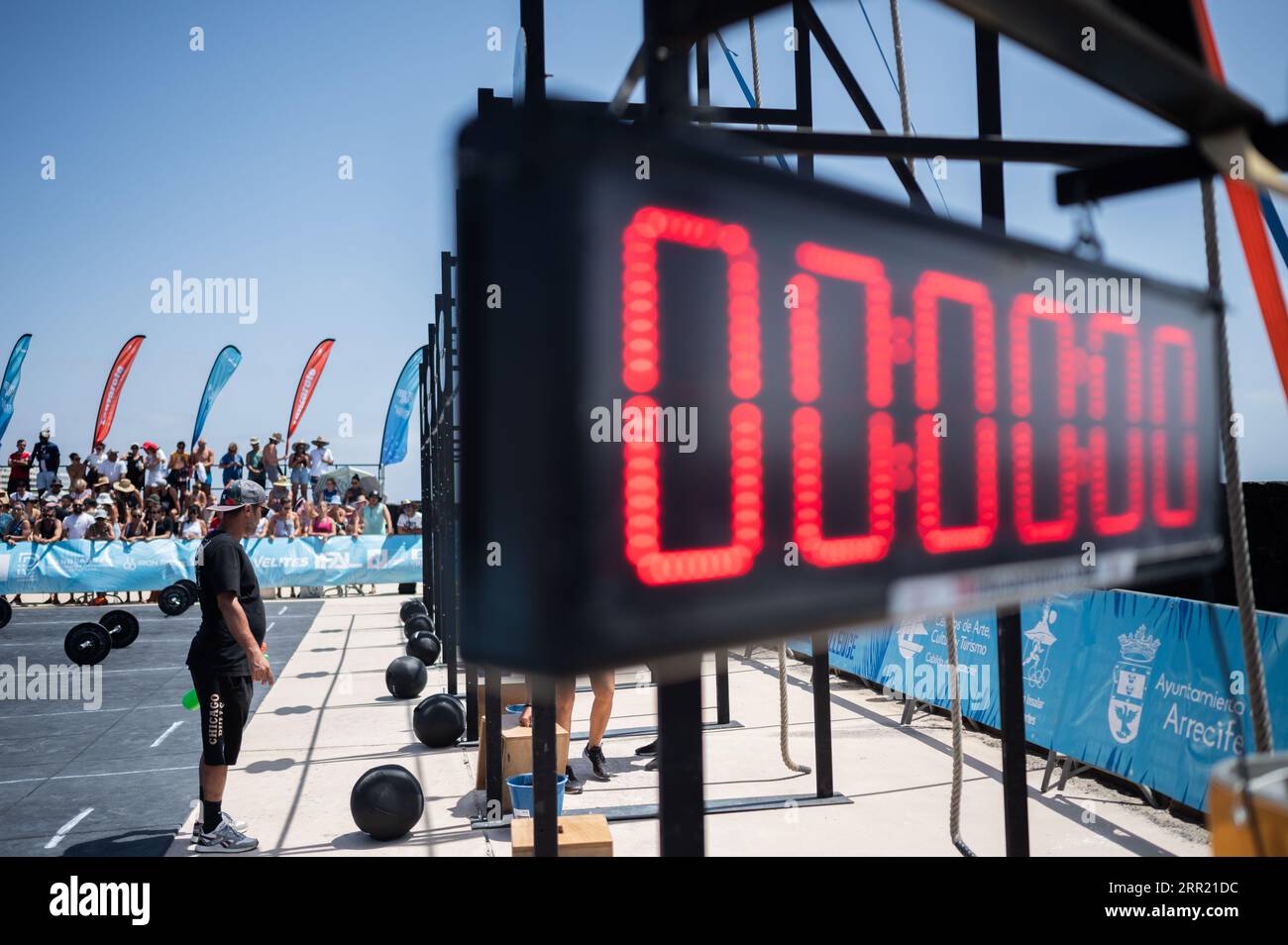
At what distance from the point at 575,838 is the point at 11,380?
1099 inches

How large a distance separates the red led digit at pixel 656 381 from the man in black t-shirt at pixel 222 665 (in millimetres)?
4823

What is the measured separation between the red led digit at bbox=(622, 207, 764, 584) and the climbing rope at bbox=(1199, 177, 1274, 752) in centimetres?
125

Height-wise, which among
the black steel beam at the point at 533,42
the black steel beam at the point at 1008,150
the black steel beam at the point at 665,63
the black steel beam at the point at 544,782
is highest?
the black steel beam at the point at 533,42

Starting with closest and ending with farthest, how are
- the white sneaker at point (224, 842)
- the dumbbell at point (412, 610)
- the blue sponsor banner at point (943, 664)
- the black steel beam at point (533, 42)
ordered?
1. the black steel beam at point (533, 42)
2. the white sneaker at point (224, 842)
3. the blue sponsor banner at point (943, 664)
4. the dumbbell at point (412, 610)

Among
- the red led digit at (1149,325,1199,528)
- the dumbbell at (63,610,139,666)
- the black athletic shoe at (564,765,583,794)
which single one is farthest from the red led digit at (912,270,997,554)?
the dumbbell at (63,610,139,666)

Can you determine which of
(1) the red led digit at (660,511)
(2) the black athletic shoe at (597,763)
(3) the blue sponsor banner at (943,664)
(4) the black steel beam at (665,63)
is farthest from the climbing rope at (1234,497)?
(2) the black athletic shoe at (597,763)

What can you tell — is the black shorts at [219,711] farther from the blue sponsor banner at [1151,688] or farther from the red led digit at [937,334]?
the blue sponsor banner at [1151,688]

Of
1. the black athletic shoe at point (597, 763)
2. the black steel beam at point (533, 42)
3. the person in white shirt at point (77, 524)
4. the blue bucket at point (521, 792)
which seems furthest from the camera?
the person in white shirt at point (77, 524)

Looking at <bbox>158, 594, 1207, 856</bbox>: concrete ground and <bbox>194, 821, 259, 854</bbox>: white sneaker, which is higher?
<bbox>194, 821, 259, 854</bbox>: white sneaker

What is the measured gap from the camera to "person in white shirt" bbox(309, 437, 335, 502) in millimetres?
24781

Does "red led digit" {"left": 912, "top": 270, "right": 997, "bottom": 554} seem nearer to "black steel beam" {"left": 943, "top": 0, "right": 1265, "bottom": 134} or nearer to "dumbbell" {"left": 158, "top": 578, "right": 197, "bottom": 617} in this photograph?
"black steel beam" {"left": 943, "top": 0, "right": 1265, "bottom": 134}

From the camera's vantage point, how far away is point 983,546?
8.18ft

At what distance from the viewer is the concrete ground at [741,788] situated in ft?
20.2

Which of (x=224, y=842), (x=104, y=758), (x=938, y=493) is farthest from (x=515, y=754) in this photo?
(x=938, y=493)
